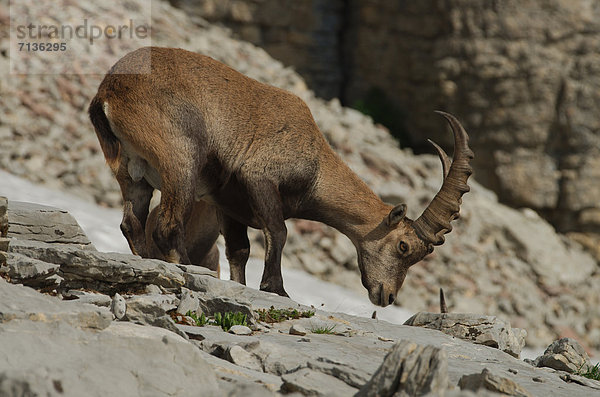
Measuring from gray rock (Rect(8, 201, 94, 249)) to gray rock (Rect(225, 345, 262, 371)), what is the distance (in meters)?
2.29

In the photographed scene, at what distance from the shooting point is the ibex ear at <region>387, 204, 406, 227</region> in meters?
7.67

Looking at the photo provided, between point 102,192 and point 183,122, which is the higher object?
point 183,122

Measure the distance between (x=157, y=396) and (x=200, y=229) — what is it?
523 centimetres

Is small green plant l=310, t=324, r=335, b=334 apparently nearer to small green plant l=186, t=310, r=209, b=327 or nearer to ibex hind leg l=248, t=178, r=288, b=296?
small green plant l=186, t=310, r=209, b=327

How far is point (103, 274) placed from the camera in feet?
17.4

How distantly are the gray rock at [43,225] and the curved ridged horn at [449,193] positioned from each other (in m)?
3.39

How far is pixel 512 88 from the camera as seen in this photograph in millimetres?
16500

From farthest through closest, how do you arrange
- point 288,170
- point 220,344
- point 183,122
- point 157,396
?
point 288,170, point 183,122, point 220,344, point 157,396

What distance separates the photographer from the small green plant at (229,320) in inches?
198

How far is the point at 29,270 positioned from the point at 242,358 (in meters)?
1.55

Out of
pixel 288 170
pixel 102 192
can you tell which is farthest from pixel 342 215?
pixel 102 192

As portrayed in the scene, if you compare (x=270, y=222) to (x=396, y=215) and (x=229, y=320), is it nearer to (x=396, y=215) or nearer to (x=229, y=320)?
(x=396, y=215)

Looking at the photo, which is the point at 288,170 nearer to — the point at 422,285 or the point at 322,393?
the point at 322,393

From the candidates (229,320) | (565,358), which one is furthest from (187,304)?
(565,358)
